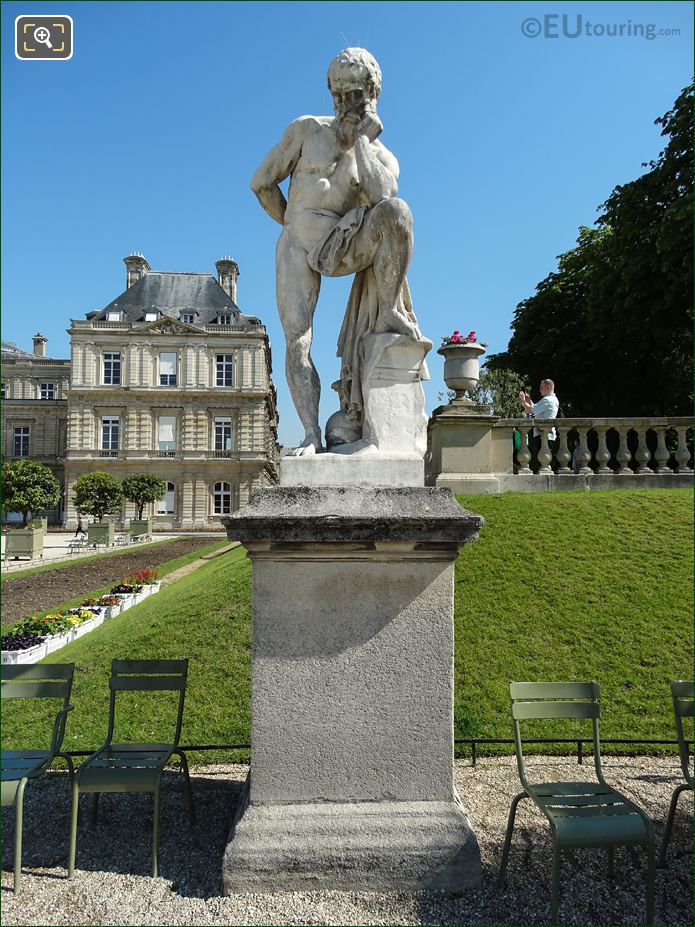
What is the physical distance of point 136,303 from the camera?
50125mm

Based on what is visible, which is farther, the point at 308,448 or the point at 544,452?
the point at 544,452

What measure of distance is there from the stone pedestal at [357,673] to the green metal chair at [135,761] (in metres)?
0.53

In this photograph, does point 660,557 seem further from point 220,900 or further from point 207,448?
point 207,448

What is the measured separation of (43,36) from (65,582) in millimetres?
14379

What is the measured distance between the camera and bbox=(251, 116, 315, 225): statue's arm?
3.56m

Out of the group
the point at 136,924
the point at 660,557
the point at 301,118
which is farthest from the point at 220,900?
the point at 660,557

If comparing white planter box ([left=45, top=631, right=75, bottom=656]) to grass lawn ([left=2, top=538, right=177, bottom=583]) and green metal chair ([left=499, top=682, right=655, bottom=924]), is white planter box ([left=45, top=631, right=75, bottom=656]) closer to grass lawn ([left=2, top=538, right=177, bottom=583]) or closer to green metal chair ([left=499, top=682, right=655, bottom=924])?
green metal chair ([left=499, top=682, right=655, bottom=924])

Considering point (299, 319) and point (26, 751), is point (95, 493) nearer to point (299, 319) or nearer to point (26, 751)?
point (26, 751)

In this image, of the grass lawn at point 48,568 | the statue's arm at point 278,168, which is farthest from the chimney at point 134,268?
the statue's arm at point 278,168

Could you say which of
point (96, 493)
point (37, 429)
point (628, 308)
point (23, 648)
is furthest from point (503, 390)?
point (37, 429)

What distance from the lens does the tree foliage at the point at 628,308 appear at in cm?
1655

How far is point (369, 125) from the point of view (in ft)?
11.3

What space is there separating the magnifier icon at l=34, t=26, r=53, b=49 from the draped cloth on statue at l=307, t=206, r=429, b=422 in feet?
5.14

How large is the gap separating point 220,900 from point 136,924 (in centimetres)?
37
